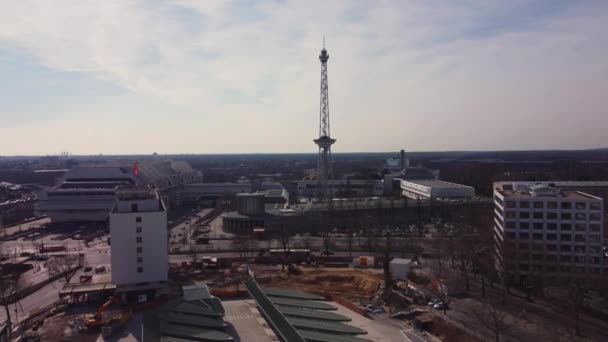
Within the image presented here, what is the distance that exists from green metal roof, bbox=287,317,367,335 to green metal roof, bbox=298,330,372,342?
389mm

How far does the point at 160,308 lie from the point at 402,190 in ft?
166

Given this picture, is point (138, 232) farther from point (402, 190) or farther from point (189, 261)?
point (402, 190)

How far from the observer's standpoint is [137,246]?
76.7 feet

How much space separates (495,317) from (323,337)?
20.9ft

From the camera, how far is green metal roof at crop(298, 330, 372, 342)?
16402 millimetres

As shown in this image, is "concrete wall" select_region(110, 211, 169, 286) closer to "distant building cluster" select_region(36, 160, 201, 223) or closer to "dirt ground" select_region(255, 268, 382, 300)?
"dirt ground" select_region(255, 268, 382, 300)

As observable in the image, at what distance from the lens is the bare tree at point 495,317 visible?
58.0 feet

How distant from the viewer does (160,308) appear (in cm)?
2125

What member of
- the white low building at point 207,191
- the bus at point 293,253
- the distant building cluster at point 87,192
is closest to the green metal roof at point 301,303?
the bus at point 293,253

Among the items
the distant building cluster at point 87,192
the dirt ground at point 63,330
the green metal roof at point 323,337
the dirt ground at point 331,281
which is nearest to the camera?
the green metal roof at point 323,337

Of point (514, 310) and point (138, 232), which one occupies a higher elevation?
point (138, 232)

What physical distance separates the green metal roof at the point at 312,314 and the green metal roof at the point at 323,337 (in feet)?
6.69

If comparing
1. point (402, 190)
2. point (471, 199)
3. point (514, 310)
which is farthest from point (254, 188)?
point (514, 310)

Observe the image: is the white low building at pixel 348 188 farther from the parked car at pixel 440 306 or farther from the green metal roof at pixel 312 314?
the green metal roof at pixel 312 314
